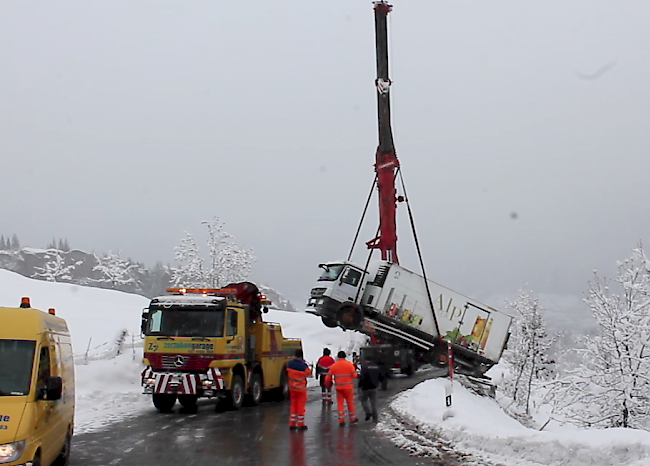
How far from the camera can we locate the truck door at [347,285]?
24.8 m

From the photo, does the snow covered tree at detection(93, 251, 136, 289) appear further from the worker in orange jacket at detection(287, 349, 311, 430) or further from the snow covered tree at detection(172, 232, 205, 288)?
the worker in orange jacket at detection(287, 349, 311, 430)

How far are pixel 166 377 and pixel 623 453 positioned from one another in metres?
10.9

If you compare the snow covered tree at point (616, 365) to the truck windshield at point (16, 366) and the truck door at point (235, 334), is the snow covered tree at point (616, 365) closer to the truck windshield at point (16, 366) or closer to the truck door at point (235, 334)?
the truck door at point (235, 334)

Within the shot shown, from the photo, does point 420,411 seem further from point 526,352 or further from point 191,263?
point 191,263

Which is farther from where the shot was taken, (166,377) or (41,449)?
(166,377)

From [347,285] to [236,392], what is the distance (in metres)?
8.59

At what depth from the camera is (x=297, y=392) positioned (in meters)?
13.4

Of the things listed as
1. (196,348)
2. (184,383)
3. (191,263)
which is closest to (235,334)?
(196,348)

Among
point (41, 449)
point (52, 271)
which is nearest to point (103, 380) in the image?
point (41, 449)

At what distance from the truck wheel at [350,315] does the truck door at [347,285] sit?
0.92ft

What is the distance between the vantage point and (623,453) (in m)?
7.98

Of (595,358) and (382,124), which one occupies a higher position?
(382,124)

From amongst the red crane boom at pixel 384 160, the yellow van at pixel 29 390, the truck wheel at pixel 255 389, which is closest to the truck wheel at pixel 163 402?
the truck wheel at pixel 255 389

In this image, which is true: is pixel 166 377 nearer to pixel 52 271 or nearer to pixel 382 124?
pixel 382 124
